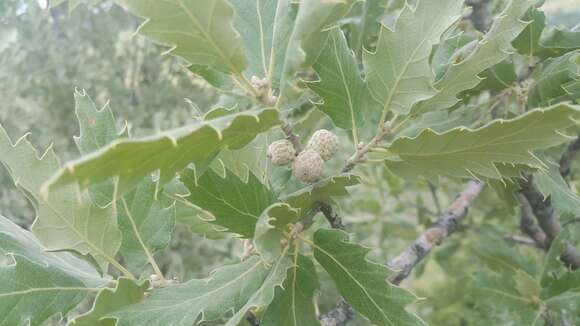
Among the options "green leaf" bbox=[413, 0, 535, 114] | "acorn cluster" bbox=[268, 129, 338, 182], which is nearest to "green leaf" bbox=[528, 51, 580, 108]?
"green leaf" bbox=[413, 0, 535, 114]

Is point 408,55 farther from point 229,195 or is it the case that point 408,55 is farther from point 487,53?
point 229,195

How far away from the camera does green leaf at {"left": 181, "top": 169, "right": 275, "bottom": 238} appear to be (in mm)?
1012

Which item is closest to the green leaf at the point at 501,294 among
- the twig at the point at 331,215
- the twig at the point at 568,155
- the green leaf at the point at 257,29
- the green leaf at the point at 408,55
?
the twig at the point at 568,155

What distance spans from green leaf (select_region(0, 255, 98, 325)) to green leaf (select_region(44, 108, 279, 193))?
392 mm

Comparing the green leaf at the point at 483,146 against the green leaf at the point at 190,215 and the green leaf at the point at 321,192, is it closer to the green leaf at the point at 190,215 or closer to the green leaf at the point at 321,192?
the green leaf at the point at 321,192

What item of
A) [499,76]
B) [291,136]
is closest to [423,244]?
[499,76]

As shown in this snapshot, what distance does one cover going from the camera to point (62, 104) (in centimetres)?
335

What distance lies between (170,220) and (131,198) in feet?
0.27

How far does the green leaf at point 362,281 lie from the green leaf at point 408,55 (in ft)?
0.81

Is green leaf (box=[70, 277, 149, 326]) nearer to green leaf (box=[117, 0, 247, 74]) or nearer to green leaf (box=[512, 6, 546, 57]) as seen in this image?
green leaf (box=[117, 0, 247, 74])

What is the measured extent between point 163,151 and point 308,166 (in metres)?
0.31

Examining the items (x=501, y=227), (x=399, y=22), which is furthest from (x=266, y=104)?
(x=501, y=227)

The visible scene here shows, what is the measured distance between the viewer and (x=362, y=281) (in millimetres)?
1035

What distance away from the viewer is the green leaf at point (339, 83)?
107cm
